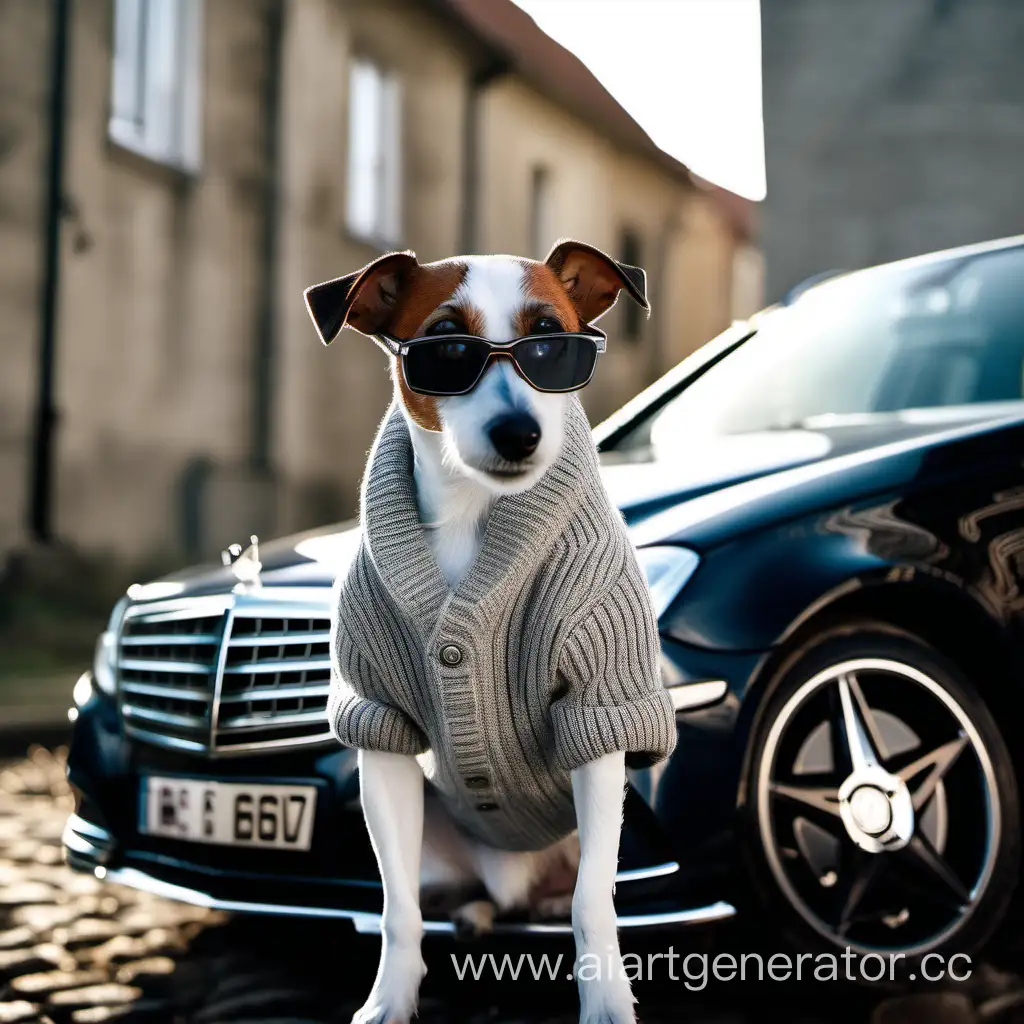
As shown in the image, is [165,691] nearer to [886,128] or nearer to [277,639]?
[277,639]

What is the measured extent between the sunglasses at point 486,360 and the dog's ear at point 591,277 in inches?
8.2

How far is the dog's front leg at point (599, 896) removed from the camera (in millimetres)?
2383

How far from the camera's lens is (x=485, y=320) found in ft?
7.70

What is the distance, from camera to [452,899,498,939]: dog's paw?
2.83 m

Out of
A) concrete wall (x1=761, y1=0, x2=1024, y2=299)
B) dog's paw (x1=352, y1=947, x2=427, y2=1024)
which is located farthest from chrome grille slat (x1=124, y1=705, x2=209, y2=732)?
concrete wall (x1=761, y1=0, x2=1024, y2=299)

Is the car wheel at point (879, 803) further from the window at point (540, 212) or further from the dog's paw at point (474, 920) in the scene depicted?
the window at point (540, 212)

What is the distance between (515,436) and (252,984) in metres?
1.55

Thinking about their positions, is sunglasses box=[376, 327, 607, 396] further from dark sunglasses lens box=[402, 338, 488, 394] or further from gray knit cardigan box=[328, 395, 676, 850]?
gray knit cardigan box=[328, 395, 676, 850]

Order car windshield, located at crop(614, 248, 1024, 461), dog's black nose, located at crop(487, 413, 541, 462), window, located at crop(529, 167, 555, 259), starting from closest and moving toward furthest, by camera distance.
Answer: dog's black nose, located at crop(487, 413, 541, 462), car windshield, located at crop(614, 248, 1024, 461), window, located at crop(529, 167, 555, 259)

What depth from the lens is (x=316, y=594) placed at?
10.7ft

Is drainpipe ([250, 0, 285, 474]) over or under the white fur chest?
over

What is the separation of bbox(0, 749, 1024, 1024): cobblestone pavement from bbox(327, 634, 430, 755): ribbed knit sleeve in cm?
56

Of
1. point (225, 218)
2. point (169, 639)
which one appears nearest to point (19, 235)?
point (225, 218)

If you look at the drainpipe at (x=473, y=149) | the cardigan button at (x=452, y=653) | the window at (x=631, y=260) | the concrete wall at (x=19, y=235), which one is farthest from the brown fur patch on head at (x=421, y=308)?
the window at (x=631, y=260)
